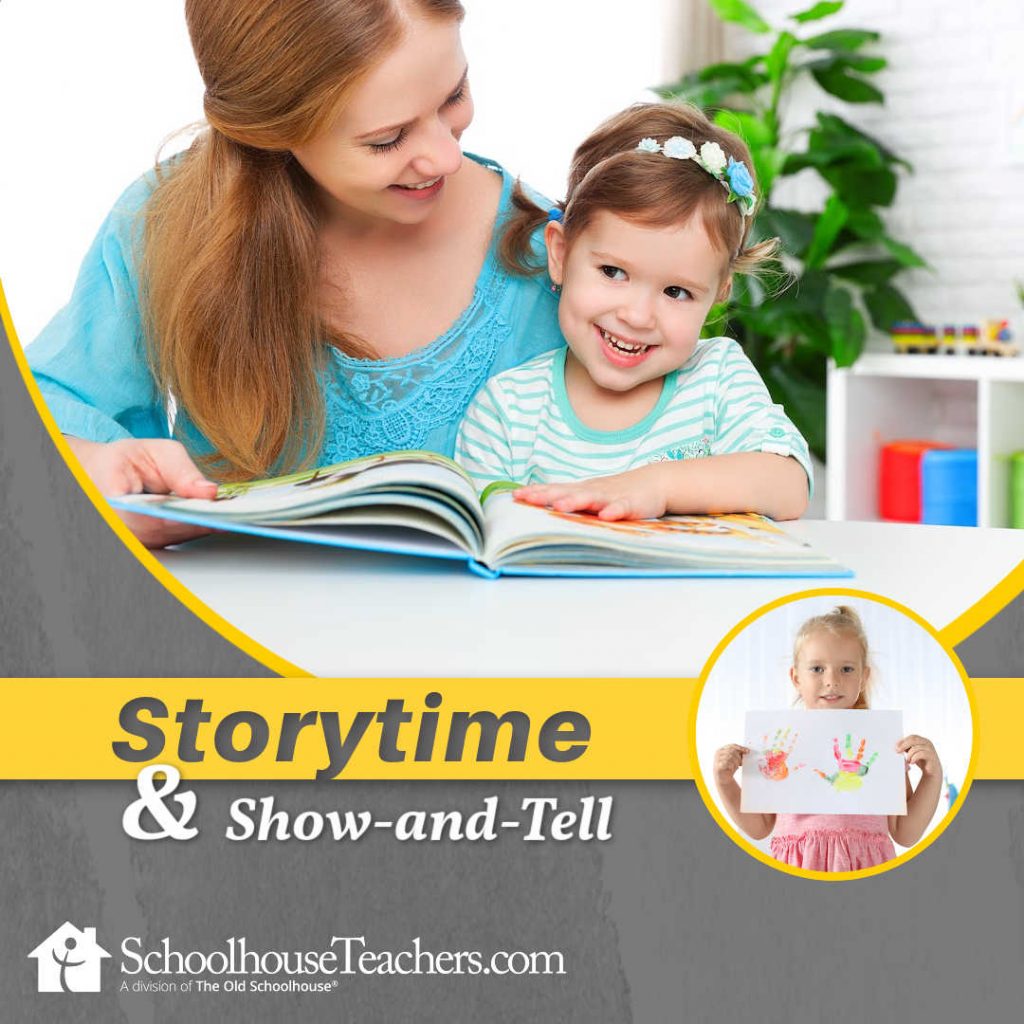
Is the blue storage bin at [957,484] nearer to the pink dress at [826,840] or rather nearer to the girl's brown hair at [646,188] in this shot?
the girl's brown hair at [646,188]

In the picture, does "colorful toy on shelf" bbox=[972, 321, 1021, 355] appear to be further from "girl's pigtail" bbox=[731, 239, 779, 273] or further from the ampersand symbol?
the ampersand symbol

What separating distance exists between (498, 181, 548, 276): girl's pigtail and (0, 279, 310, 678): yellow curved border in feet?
2.02

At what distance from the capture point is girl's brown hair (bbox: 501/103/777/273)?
36.8 inches

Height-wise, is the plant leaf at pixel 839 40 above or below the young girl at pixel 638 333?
above

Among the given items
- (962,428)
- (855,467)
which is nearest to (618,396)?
(855,467)

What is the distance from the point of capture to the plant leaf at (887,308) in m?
2.75

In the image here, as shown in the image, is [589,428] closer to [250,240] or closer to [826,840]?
[250,240]

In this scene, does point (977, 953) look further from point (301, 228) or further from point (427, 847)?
point (301, 228)

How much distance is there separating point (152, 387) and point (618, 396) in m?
0.35

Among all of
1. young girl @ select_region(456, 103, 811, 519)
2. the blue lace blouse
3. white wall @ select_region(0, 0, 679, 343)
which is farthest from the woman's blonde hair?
white wall @ select_region(0, 0, 679, 343)

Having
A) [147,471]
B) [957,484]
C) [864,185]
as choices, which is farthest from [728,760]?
[864,185]

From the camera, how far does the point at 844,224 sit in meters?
2.76

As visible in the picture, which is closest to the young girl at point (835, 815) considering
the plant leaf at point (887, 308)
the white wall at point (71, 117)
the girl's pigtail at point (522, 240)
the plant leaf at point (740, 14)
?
the girl's pigtail at point (522, 240)

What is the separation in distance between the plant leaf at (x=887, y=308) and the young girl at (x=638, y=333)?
5.96ft
